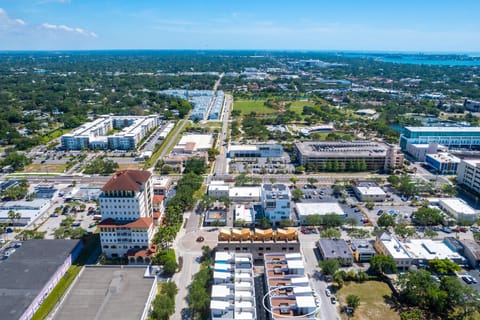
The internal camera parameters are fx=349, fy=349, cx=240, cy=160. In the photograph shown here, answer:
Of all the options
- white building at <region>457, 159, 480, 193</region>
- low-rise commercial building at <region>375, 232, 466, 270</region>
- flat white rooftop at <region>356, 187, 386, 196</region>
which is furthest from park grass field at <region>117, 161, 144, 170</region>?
white building at <region>457, 159, 480, 193</region>

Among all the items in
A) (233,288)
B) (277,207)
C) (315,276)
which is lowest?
(315,276)

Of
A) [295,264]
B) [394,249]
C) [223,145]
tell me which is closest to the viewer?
[295,264]

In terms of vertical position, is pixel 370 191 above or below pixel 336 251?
above

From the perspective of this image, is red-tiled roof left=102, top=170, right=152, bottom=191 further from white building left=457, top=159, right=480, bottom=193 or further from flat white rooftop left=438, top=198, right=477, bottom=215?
white building left=457, top=159, right=480, bottom=193

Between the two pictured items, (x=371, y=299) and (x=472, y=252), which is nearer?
(x=371, y=299)

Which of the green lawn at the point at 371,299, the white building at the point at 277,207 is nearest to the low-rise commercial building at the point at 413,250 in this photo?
the green lawn at the point at 371,299

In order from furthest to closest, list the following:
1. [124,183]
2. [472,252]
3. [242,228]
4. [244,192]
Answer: [244,192]
[242,228]
[124,183]
[472,252]

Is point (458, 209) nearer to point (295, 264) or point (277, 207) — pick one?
point (277, 207)

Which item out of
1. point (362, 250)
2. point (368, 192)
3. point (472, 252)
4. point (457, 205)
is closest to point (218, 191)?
point (368, 192)
